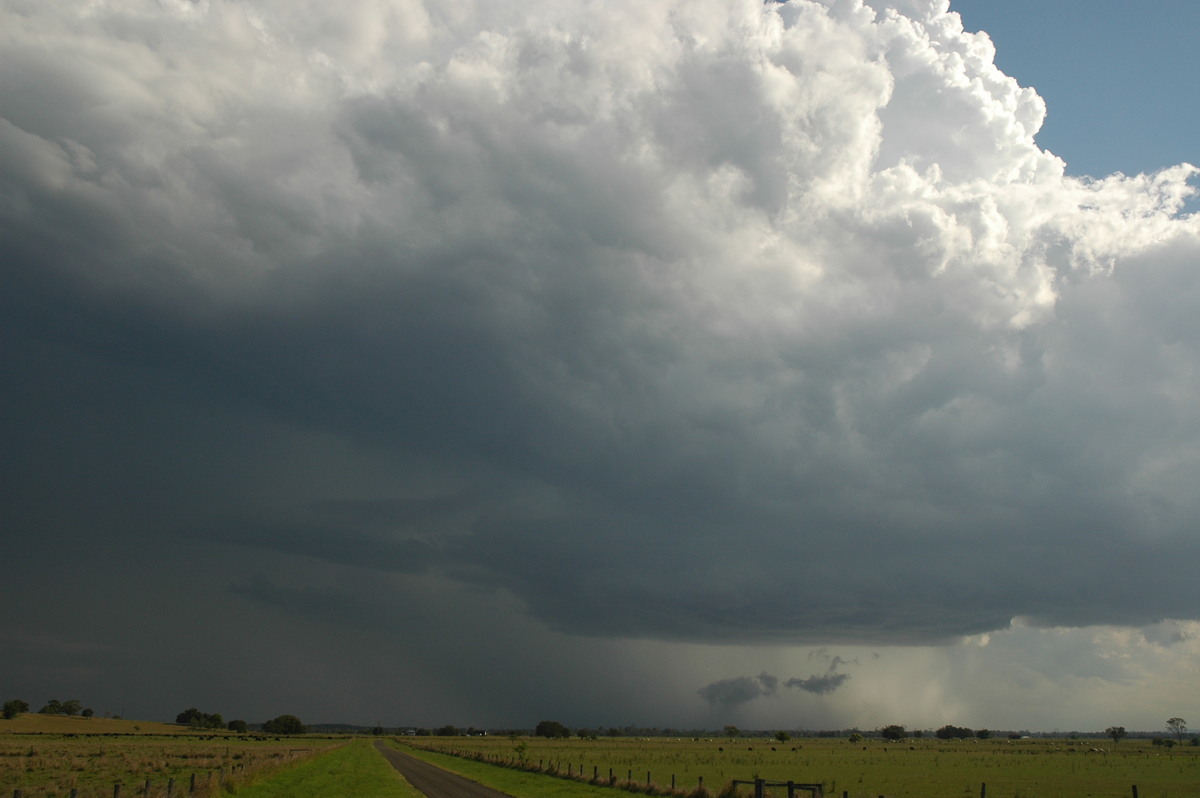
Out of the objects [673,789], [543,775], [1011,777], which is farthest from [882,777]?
[673,789]

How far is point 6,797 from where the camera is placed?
36.9m

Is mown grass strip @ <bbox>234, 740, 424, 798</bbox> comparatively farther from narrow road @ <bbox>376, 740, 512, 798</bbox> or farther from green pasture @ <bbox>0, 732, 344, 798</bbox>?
green pasture @ <bbox>0, 732, 344, 798</bbox>

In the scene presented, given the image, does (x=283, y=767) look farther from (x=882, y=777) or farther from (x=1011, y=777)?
(x=1011, y=777)

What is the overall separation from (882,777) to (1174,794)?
72.1ft

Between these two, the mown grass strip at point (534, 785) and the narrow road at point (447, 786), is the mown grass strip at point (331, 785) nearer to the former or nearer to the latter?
the narrow road at point (447, 786)

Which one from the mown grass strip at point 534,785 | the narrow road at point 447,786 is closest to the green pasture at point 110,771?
the narrow road at point 447,786

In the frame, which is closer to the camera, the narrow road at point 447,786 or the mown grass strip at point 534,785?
the narrow road at point 447,786

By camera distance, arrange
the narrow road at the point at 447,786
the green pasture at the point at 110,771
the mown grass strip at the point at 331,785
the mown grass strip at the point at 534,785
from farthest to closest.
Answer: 1. the mown grass strip at the point at 534,785
2. the narrow road at the point at 447,786
3. the mown grass strip at the point at 331,785
4. the green pasture at the point at 110,771

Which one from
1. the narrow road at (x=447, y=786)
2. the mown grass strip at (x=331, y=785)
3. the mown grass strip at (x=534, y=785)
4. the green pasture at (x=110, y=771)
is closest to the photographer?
the green pasture at (x=110, y=771)

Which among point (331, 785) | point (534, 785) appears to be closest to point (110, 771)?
point (331, 785)

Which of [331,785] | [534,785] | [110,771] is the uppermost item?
[331,785]

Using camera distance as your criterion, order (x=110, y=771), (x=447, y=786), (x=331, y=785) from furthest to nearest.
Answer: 1. (x=110, y=771)
2. (x=447, y=786)
3. (x=331, y=785)

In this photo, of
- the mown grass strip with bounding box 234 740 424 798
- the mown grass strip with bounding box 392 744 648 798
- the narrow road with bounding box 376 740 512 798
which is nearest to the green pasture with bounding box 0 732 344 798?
the mown grass strip with bounding box 234 740 424 798

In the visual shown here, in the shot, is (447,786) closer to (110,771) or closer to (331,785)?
(331,785)
